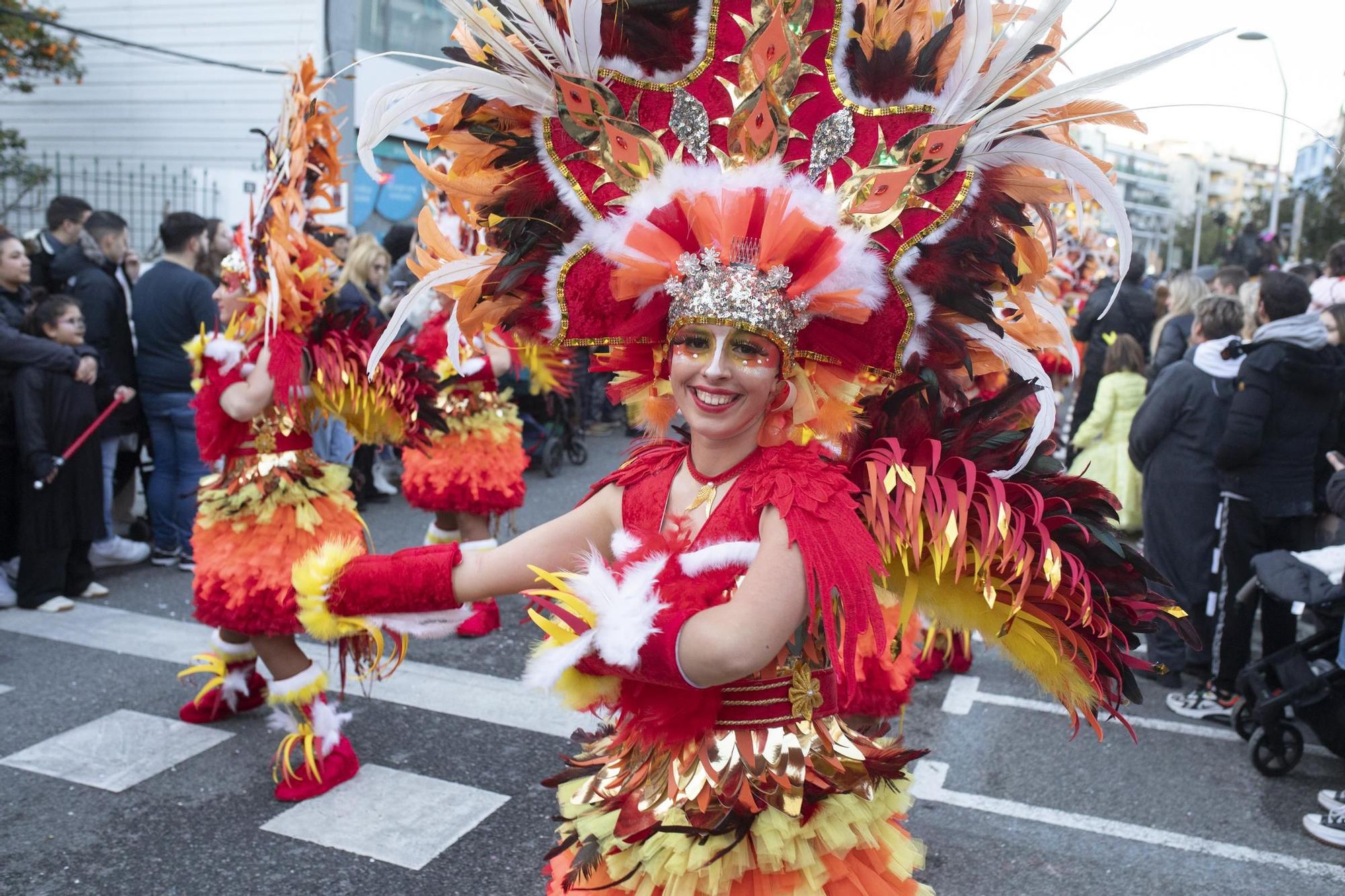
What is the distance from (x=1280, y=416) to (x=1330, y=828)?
6.27 ft

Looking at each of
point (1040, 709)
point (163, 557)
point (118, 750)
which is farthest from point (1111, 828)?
point (163, 557)

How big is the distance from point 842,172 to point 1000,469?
66cm

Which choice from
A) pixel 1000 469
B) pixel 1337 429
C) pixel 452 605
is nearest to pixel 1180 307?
pixel 1337 429

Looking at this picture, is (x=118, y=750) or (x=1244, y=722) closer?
(x=118, y=750)

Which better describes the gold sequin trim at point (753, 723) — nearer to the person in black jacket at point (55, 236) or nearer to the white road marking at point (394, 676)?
the white road marking at point (394, 676)

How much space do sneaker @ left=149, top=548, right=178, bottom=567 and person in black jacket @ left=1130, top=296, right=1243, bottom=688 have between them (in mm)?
5739

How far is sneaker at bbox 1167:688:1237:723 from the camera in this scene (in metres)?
4.86

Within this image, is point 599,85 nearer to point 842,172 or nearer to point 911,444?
point 842,172

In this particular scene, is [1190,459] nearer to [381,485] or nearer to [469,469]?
[469,469]

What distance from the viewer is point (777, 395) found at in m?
2.11

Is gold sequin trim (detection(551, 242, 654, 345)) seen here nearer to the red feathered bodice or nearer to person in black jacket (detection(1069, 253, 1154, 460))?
the red feathered bodice

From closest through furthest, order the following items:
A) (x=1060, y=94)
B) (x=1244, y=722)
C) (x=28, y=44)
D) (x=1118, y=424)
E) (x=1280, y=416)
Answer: (x=1060, y=94) < (x=1244, y=722) < (x=1280, y=416) < (x=1118, y=424) < (x=28, y=44)

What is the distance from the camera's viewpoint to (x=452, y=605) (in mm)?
2189

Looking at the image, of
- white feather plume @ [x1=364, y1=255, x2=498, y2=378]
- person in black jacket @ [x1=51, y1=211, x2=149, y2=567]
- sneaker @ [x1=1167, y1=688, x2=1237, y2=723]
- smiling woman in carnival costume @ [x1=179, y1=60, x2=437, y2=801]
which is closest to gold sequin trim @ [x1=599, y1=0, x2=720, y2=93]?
white feather plume @ [x1=364, y1=255, x2=498, y2=378]
